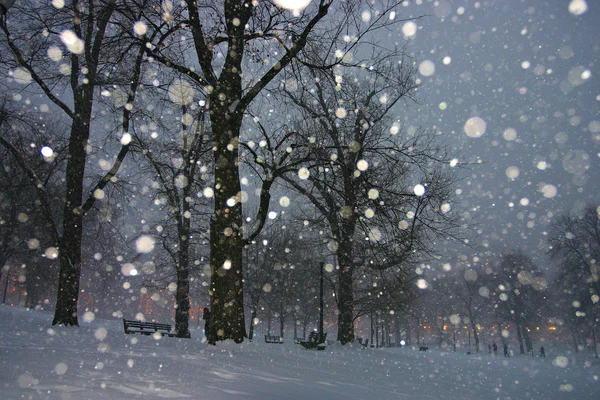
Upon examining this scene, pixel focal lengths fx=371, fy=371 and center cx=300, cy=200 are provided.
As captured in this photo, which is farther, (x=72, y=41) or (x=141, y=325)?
(x=141, y=325)

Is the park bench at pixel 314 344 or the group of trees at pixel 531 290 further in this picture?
the group of trees at pixel 531 290

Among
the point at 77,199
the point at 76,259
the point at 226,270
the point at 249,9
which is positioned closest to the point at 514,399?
the point at 226,270

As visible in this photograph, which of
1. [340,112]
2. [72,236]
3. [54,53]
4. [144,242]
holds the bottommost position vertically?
[72,236]

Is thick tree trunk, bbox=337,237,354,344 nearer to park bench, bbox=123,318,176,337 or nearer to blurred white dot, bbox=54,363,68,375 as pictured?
park bench, bbox=123,318,176,337

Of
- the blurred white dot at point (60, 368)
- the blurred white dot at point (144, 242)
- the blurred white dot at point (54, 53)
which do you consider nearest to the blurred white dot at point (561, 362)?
the blurred white dot at point (144, 242)

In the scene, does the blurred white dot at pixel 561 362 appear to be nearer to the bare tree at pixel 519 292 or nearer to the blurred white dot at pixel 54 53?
the bare tree at pixel 519 292

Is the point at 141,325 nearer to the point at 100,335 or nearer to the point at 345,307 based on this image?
the point at 100,335

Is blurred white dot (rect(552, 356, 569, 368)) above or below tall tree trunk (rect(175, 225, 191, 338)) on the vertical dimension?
below

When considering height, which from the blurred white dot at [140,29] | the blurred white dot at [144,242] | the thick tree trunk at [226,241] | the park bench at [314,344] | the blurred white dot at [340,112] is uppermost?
the blurred white dot at [340,112]

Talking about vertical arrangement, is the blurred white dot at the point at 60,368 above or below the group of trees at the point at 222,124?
below

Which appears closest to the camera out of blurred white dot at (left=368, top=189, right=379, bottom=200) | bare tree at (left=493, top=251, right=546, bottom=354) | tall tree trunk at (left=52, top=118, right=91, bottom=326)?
blurred white dot at (left=368, top=189, right=379, bottom=200)

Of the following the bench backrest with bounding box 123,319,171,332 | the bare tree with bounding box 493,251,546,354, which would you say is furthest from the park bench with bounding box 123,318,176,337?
the bare tree with bounding box 493,251,546,354

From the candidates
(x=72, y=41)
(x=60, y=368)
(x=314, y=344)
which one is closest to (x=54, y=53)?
(x=72, y=41)

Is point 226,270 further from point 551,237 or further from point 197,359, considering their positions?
point 551,237
